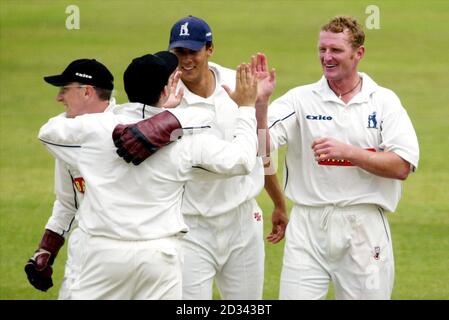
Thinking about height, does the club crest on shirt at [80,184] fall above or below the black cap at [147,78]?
below

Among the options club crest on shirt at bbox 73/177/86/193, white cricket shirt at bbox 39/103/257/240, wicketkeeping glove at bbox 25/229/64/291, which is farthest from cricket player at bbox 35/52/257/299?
wicketkeeping glove at bbox 25/229/64/291

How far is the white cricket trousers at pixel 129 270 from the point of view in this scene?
6.62 meters

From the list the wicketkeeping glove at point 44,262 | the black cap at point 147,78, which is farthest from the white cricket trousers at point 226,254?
the black cap at point 147,78

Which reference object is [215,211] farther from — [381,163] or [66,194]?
[381,163]

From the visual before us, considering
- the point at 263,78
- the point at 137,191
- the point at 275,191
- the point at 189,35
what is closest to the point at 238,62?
the point at 275,191

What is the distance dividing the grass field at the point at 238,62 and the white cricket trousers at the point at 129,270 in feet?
12.8

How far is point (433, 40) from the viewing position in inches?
962

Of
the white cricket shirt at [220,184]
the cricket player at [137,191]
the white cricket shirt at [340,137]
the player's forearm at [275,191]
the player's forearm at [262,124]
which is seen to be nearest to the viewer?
the cricket player at [137,191]

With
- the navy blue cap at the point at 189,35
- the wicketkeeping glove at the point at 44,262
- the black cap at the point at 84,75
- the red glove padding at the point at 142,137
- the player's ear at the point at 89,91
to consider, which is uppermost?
the navy blue cap at the point at 189,35

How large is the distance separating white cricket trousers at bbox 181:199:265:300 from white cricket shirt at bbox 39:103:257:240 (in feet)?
3.60

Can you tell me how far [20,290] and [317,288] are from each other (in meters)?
3.84

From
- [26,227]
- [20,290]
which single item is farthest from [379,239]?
[26,227]

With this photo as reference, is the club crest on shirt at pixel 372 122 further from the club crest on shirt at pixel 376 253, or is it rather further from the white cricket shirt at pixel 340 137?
the club crest on shirt at pixel 376 253
